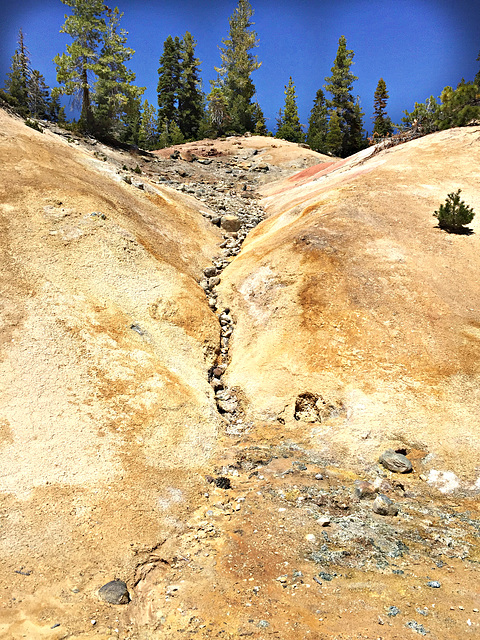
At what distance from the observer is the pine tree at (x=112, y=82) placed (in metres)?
41.4

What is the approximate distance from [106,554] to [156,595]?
1.40 meters

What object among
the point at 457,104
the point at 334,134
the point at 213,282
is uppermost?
the point at 334,134

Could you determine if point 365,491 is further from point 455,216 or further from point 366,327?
point 455,216

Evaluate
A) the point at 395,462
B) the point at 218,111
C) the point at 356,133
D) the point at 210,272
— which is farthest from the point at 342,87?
the point at 395,462

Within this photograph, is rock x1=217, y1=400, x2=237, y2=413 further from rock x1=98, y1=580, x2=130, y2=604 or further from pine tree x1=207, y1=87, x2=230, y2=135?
pine tree x1=207, y1=87, x2=230, y2=135

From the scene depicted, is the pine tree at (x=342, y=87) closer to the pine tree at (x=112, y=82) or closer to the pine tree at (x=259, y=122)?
the pine tree at (x=259, y=122)

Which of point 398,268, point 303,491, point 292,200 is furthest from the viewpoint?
point 292,200

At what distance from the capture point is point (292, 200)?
104ft

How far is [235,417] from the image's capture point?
13.4 meters

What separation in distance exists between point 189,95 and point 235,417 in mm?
75806

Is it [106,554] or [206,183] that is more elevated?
[206,183]

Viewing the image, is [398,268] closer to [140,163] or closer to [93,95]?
[140,163]

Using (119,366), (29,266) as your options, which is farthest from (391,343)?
(29,266)

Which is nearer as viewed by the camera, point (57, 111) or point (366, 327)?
point (366, 327)
